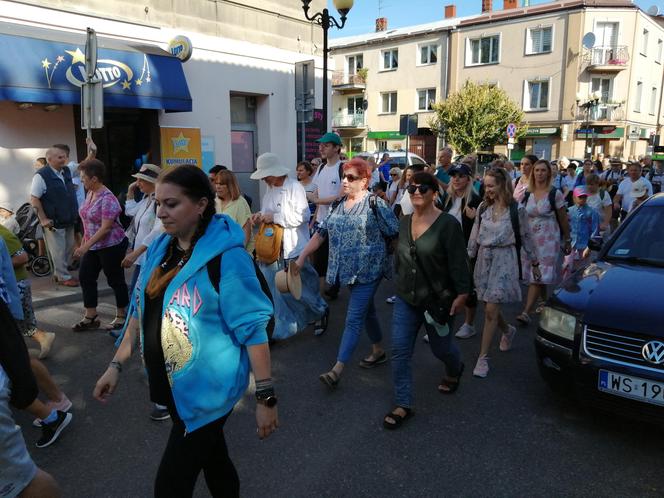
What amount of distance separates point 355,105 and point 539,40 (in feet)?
44.7

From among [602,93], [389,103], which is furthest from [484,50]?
[602,93]

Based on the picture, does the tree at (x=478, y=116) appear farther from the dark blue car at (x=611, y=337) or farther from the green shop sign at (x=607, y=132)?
the dark blue car at (x=611, y=337)

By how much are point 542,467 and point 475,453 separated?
383 mm

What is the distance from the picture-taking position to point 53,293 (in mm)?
6961

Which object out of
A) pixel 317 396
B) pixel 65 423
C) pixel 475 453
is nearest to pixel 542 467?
pixel 475 453

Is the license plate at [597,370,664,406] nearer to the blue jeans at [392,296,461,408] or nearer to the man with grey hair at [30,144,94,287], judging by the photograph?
the blue jeans at [392,296,461,408]

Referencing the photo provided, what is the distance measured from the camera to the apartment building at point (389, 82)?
1448 inches

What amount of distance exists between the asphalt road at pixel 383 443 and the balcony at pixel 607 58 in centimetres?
3299

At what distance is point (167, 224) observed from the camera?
6.74ft

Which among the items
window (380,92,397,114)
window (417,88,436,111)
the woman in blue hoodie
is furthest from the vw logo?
window (380,92,397,114)

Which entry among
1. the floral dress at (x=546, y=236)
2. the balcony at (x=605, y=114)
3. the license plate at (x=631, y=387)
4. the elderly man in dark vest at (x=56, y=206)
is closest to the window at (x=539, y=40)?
the balcony at (x=605, y=114)

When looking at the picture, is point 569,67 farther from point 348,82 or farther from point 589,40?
point 348,82

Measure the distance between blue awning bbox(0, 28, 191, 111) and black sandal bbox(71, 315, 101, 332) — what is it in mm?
4465

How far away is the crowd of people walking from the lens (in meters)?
2.02
